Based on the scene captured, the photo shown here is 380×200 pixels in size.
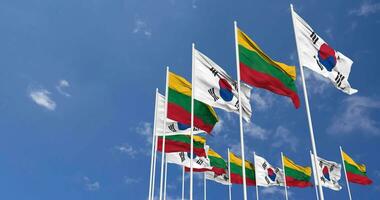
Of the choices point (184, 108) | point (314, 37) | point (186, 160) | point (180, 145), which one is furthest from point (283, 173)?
point (314, 37)

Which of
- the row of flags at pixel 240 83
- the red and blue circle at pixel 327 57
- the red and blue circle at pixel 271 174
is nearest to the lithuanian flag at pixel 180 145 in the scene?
the row of flags at pixel 240 83

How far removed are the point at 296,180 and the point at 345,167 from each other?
509cm

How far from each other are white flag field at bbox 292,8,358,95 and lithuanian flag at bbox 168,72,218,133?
6146 millimetres

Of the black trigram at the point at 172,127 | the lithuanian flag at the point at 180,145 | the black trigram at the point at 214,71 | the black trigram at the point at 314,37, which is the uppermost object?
the black trigram at the point at 314,37

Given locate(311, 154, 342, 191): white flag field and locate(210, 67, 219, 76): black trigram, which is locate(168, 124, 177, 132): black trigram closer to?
locate(210, 67, 219, 76): black trigram

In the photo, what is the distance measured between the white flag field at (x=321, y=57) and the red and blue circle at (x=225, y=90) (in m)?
3.95

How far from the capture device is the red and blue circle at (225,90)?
17797mm

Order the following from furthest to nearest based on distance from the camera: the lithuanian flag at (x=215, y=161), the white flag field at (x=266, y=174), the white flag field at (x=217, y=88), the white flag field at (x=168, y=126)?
the white flag field at (x=266, y=174)
the lithuanian flag at (x=215, y=161)
the white flag field at (x=168, y=126)
the white flag field at (x=217, y=88)

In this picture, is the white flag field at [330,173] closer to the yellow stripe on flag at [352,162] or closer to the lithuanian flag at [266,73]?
Answer: the yellow stripe on flag at [352,162]

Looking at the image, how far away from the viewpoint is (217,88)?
1786 cm

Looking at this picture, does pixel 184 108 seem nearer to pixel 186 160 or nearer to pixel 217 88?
pixel 217 88

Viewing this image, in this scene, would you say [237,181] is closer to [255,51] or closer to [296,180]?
[296,180]

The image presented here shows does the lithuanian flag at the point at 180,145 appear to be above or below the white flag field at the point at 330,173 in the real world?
below

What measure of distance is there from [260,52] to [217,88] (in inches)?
106
